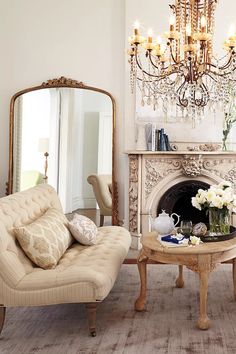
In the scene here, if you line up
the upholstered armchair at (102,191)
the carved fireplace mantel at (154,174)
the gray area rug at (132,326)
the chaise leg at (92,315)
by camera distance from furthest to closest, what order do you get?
the upholstered armchair at (102,191), the carved fireplace mantel at (154,174), the chaise leg at (92,315), the gray area rug at (132,326)

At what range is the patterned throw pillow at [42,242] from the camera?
8.86 feet

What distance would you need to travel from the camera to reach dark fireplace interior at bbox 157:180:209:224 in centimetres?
496

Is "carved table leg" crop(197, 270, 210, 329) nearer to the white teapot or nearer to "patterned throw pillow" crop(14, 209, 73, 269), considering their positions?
the white teapot

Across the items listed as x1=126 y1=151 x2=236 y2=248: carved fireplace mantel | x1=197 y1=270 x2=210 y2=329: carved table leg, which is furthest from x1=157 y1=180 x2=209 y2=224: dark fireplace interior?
x1=197 y1=270 x2=210 y2=329: carved table leg

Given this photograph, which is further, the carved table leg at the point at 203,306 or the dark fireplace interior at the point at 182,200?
the dark fireplace interior at the point at 182,200

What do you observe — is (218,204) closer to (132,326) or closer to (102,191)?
(132,326)

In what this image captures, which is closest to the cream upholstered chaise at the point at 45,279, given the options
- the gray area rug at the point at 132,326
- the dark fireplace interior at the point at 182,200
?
the gray area rug at the point at 132,326

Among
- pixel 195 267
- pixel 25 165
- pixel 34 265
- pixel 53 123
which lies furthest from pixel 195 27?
pixel 25 165

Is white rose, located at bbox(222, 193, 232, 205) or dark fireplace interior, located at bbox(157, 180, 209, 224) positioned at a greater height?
white rose, located at bbox(222, 193, 232, 205)

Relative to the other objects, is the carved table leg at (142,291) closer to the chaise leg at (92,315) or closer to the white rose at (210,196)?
the chaise leg at (92,315)

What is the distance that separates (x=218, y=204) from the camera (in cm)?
293

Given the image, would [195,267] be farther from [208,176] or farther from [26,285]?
[208,176]

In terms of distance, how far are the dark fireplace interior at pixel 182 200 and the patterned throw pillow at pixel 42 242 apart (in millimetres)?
2181

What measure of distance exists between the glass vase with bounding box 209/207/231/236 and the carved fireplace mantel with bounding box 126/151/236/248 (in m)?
1.84
